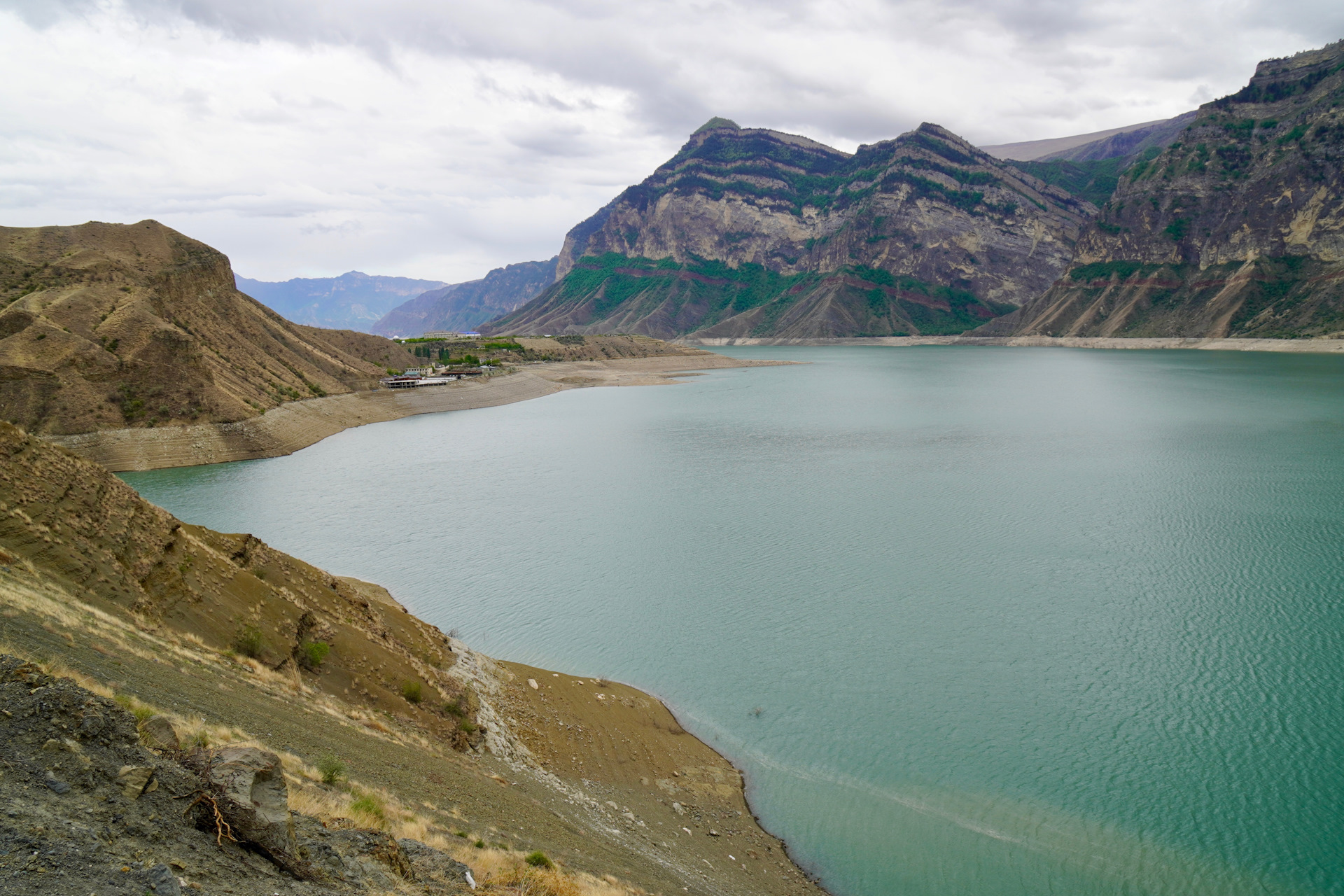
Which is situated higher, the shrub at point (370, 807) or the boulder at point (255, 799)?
the boulder at point (255, 799)

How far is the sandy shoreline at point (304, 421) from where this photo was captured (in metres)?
49.3

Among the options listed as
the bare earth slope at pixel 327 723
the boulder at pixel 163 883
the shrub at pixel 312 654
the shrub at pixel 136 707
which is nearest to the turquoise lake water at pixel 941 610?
the bare earth slope at pixel 327 723

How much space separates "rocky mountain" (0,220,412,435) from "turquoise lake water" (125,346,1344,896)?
6855 millimetres

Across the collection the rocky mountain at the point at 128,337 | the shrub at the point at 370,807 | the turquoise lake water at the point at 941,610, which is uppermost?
the rocky mountain at the point at 128,337

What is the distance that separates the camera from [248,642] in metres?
15.2

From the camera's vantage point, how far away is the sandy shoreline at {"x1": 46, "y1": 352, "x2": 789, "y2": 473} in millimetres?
49312

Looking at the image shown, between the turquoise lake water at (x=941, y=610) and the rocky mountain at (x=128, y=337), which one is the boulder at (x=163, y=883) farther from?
the rocky mountain at (x=128, y=337)

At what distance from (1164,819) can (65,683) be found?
1825cm

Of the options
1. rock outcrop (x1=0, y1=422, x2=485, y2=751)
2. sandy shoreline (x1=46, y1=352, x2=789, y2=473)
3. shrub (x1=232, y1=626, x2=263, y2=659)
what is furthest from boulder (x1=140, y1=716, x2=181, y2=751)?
sandy shoreline (x1=46, y1=352, x2=789, y2=473)

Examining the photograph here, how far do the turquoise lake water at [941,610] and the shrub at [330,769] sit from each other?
857cm

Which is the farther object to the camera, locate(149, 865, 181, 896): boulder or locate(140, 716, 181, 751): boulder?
locate(140, 716, 181, 751): boulder

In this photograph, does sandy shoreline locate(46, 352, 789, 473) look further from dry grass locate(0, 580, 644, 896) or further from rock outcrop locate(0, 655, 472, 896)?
rock outcrop locate(0, 655, 472, 896)

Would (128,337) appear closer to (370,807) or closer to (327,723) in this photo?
(327,723)

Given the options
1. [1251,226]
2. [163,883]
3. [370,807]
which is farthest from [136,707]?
[1251,226]
